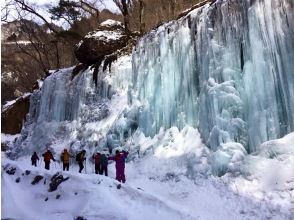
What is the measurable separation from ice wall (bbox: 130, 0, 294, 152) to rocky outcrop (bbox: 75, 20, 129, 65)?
19.9 ft

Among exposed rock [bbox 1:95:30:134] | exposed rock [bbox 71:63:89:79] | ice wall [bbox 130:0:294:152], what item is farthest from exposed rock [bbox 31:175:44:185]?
exposed rock [bbox 1:95:30:134]

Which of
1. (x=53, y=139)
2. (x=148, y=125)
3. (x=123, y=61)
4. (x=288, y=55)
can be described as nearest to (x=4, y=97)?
(x=53, y=139)

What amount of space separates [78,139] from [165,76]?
6.52 m

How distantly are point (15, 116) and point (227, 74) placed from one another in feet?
65.5

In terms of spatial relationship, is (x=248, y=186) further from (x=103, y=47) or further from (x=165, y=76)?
(x=103, y=47)

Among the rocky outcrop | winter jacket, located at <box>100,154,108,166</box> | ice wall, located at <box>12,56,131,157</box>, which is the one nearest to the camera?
winter jacket, located at <box>100,154,108,166</box>

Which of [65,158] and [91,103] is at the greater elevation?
[91,103]

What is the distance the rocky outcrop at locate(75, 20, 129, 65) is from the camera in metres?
23.8

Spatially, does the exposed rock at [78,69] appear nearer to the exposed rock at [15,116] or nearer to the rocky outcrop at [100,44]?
the rocky outcrop at [100,44]

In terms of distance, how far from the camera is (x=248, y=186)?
11.4 metres

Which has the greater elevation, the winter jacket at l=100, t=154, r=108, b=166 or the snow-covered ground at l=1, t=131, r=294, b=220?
the winter jacket at l=100, t=154, r=108, b=166

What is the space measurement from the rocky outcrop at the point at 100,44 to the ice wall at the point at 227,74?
6067 millimetres

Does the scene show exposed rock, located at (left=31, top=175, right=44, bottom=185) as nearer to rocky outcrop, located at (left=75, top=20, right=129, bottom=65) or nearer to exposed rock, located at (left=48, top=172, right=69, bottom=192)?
exposed rock, located at (left=48, top=172, right=69, bottom=192)

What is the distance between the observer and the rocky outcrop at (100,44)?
23.8 m
